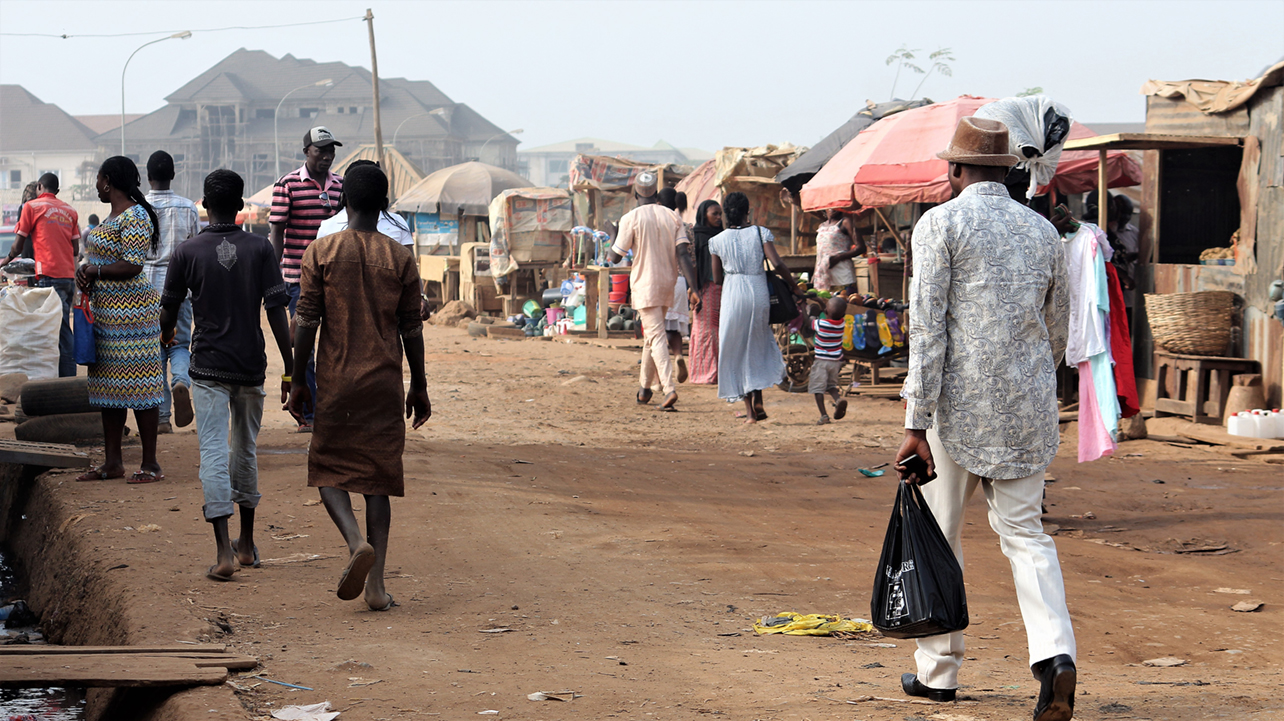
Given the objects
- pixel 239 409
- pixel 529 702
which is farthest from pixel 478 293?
pixel 529 702

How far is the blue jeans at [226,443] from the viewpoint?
4.95m

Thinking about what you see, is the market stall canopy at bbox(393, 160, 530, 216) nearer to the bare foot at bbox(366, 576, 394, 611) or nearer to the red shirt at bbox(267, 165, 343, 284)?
the red shirt at bbox(267, 165, 343, 284)

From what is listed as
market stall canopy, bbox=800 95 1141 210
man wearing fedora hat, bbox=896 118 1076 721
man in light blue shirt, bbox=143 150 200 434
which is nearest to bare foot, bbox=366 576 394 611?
man wearing fedora hat, bbox=896 118 1076 721

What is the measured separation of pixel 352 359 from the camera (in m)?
4.45

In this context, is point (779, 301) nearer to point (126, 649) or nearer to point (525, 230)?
point (126, 649)

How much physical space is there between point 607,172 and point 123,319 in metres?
16.4

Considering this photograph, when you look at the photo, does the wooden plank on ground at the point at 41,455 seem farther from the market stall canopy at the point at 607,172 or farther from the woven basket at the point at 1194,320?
the market stall canopy at the point at 607,172

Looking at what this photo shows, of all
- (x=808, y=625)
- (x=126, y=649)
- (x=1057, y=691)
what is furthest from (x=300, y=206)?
(x=1057, y=691)

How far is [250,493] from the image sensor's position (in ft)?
16.6

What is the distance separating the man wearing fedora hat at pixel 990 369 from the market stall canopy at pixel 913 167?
26.6 ft

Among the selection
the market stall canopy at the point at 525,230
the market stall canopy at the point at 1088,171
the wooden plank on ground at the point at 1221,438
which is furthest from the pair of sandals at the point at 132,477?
the market stall canopy at the point at 525,230

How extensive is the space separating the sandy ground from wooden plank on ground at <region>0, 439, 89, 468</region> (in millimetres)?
546

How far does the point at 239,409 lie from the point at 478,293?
787 inches

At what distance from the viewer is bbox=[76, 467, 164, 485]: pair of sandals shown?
6.97m
